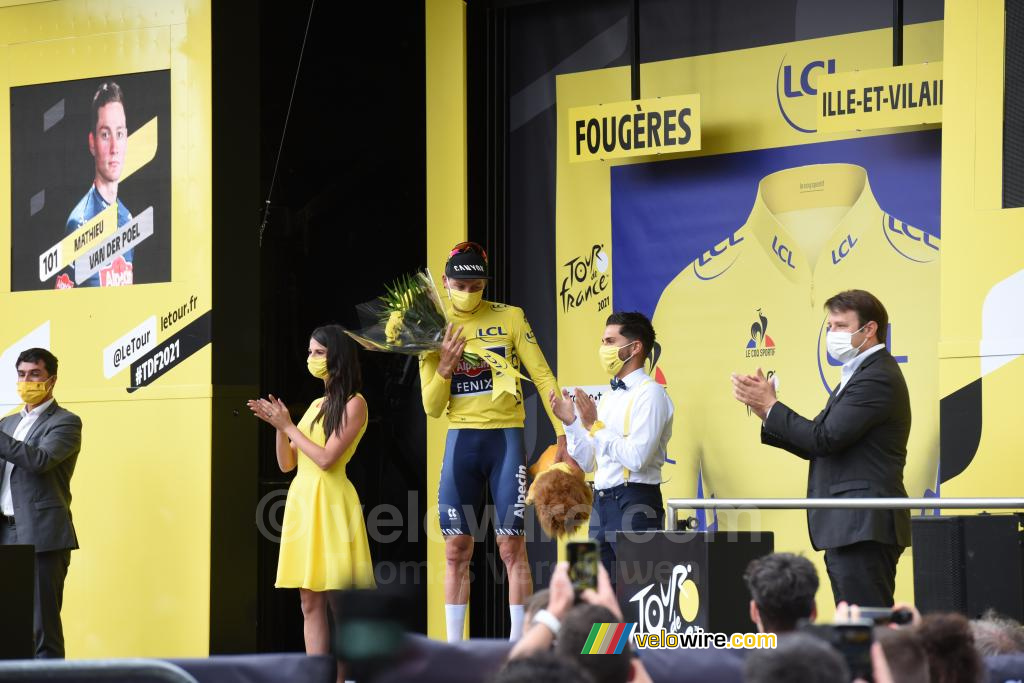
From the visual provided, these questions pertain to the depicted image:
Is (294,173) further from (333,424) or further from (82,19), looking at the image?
(333,424)

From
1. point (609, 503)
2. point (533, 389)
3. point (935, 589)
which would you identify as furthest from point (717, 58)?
point (935, 589)

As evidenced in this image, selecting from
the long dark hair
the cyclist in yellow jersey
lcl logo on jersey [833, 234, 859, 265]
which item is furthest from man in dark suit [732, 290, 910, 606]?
lcl logo on jersey [833, 234, 859, 265]

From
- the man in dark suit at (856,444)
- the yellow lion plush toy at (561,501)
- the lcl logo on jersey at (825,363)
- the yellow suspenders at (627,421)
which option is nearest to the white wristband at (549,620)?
the man in dark suit at (856,444)

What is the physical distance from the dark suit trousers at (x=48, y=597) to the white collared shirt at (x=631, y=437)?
111 inches

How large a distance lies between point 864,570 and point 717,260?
3.74 m

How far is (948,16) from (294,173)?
394cm

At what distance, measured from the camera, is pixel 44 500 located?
7301 mm

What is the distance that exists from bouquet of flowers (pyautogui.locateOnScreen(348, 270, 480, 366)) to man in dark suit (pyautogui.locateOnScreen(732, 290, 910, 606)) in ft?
6.11

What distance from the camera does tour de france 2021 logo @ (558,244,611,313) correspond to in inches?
363

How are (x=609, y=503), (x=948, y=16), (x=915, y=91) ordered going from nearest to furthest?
(x=609, y=503) < (x=948, y=16) < (x=915, y=91)

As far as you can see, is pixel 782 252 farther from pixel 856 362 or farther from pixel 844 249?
pixel 856 362

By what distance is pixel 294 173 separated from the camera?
8.74 meters

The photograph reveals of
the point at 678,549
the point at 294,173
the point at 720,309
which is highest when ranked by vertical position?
the point at 294,173

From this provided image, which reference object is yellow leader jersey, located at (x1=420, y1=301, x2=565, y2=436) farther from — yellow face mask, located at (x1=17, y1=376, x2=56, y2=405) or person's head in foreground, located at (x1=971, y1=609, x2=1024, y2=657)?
person's head in foreground, located at (x1=971, y1=609, x2=1024, y2=657)
